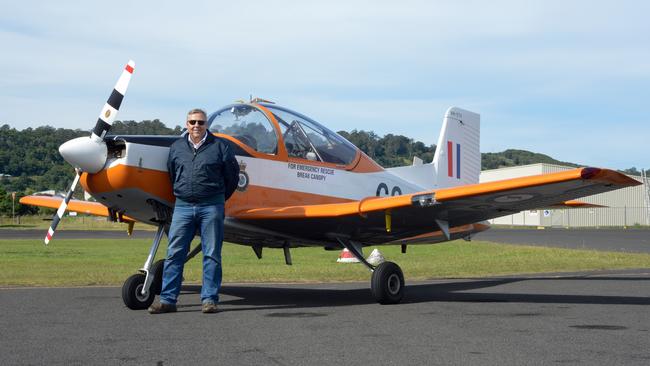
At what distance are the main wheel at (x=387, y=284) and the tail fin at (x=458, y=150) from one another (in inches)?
197

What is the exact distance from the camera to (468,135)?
14516 mm

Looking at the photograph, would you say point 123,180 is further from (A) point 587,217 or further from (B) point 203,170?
(A) point 587,217

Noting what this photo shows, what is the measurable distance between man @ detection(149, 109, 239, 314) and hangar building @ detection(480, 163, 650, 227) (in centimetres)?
6503

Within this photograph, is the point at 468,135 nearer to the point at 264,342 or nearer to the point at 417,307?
the point at 417,307

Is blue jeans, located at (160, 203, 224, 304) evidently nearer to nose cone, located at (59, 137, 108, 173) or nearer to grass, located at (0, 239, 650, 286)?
nose cone, located at (59, 137, 108, 173)

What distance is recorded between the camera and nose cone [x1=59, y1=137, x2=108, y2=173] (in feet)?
25.7

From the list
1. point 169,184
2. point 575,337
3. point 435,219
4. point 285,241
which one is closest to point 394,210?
point 435,219

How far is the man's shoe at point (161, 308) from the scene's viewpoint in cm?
775

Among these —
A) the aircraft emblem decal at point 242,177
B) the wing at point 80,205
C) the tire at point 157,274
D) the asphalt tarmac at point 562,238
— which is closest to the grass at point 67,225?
the asphalt tarmac at point 562,238

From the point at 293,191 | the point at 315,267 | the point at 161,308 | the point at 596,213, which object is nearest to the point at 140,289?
the point at 161,308

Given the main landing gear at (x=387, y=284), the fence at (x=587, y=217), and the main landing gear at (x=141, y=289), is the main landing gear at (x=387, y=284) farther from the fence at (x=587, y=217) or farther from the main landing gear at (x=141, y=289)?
the fence at (x=587, y=217)

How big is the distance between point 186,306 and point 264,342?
3.09 m

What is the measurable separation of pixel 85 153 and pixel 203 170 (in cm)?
128

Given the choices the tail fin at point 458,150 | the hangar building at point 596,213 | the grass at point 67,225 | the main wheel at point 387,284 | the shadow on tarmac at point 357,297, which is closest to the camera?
the shadow on tarmac at point 357,297
